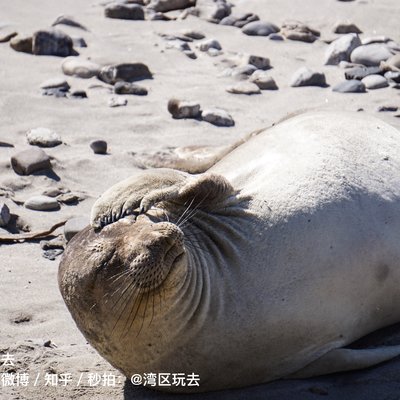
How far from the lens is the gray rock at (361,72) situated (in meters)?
6.85

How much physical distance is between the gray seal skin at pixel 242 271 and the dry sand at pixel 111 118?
0.14 meters

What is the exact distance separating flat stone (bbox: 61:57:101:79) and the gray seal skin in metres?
3.33

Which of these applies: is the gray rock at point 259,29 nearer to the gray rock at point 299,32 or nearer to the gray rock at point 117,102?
the gray rock at point 299,32

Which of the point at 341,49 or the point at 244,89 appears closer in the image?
the point at 244,89

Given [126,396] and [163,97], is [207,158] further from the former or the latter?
[126,396]

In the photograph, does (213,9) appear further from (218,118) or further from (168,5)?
(218,118)

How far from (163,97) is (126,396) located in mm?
3522

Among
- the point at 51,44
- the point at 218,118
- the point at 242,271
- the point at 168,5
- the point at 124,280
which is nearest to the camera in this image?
the point at 124,280

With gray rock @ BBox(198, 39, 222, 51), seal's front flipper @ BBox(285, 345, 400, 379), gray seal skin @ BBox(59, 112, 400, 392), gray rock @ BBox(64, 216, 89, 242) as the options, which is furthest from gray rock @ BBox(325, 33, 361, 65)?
seal's front flipper @ BBox(285, 345, 400, 379)

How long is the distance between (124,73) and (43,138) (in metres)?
1.31

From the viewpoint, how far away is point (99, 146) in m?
5.52

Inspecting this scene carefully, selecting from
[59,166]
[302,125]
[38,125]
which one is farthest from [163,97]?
[302,125]

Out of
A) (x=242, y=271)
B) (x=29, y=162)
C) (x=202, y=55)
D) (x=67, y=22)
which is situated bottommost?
(x=67, y=22)

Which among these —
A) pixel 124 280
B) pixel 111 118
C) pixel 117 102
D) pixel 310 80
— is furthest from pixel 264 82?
pixel 124 280
